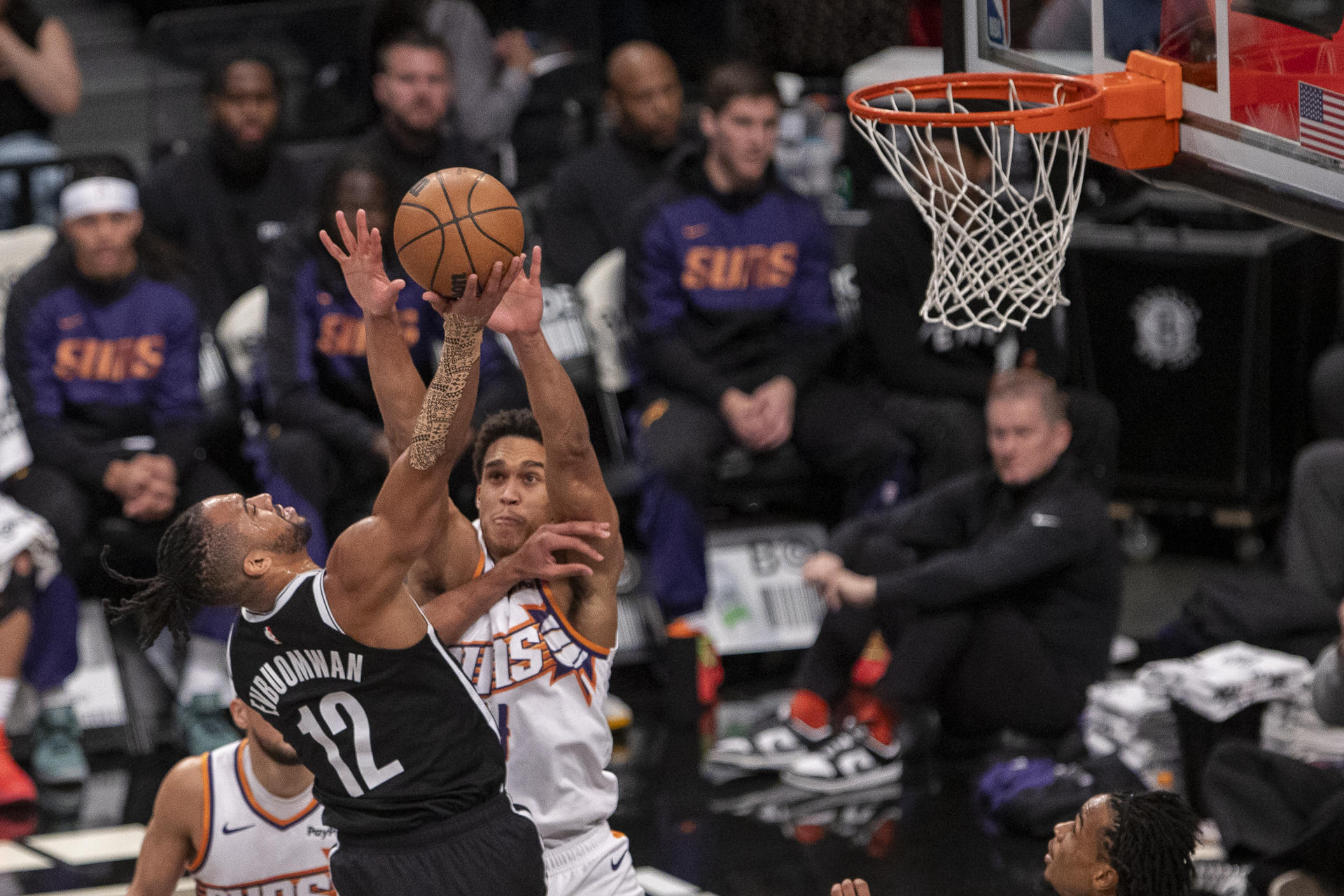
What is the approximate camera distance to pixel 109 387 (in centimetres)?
678

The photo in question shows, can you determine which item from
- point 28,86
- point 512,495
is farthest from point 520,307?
point 28,86

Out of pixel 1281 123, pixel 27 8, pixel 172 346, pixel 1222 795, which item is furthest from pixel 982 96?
pixel 27 8

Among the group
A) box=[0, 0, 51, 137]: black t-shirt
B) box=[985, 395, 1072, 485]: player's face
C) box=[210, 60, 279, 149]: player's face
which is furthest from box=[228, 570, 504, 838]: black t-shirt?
box=[0, 0, 51, 137]: black t-shirt

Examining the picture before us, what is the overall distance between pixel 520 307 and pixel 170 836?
5.07ft

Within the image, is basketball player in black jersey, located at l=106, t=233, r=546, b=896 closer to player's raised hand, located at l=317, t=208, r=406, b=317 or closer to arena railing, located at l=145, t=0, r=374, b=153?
player's raised hand, located at l=317, t=208, r=406, b=317

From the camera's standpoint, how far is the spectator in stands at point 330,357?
6660 millimetres

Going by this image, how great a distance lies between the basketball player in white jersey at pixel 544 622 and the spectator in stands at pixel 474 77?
14.9 ft

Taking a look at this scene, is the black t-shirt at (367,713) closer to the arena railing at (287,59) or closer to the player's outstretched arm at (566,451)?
the player's outstretched arm at (566,451)

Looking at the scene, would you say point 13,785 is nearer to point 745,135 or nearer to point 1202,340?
point 745,135

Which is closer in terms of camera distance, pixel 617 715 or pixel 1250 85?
pixel 1250 85

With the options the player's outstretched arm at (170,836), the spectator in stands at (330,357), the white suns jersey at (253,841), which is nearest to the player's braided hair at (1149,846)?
the white suns jersey at (253,841)

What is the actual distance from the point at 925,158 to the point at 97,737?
12.0 feet

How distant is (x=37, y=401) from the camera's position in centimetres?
668

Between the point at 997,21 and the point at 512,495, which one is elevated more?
the point at 997,21
